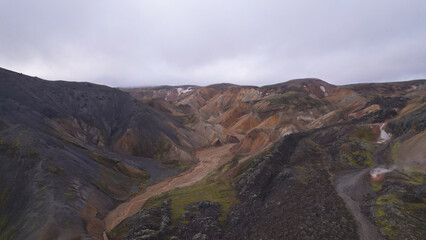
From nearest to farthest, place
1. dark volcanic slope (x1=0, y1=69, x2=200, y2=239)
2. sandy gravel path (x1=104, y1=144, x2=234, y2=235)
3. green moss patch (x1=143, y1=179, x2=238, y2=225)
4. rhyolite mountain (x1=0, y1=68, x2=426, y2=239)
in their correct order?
rhyolite mountain (x1=0, y1=68, x2=426, y2=239) < dark volcanic slope (x1=0, y1=69, x2=200, y2=239) < green moss patch (x1=143, y1=179, x2=238, y2=225) < sandy gravel path (x1=104, y1=144, x2=234, y2=235)

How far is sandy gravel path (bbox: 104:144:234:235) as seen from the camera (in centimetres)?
2997

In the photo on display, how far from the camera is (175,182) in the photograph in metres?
42.7

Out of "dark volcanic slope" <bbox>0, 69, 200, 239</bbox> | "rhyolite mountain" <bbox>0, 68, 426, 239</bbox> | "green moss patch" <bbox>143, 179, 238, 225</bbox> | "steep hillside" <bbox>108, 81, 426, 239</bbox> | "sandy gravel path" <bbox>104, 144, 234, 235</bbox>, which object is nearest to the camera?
"steep hillside" <bbox>108, 81, 426, 239</bbox>

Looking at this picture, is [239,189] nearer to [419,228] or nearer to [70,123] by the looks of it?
[419,228]

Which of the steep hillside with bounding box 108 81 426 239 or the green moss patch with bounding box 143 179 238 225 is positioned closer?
the steep hillside with bounding box 108 81 426 239

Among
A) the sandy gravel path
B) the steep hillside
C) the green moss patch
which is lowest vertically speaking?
the sandy gravel path

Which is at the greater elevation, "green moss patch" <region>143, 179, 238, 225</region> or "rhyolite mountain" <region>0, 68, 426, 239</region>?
"rhyolite mountain" <region>0, 68, 426, 239</region>

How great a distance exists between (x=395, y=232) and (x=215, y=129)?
6483cm

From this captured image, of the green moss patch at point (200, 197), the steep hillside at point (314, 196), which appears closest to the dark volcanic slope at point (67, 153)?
the steep hillside at point (314, 196)

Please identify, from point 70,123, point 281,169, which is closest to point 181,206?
point 281,169

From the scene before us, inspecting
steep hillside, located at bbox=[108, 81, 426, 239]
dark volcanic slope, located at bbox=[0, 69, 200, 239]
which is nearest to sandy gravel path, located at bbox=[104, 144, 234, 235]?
dark volcanic slope, located at bbox=[0, 69, 200, 239]

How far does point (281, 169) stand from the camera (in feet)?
113

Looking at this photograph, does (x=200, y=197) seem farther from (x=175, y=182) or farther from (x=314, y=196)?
(x=314, y=196)

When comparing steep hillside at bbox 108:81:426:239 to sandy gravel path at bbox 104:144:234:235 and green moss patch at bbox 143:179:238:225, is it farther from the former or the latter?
sandy gravel path at bbox 104:144:234:235
